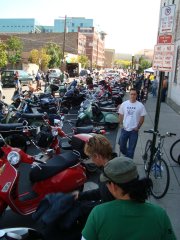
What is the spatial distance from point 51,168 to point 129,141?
10.5 feet

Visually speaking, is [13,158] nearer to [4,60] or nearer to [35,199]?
[35,199]

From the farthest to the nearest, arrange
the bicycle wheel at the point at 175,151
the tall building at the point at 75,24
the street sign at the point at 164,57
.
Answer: the tall building at the point at 75,24 < the bicycle wheel at the point at 175,151 < the street sign at the point at 164,57

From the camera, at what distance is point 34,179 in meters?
4.92

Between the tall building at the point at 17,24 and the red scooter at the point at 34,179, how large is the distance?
18262 cm

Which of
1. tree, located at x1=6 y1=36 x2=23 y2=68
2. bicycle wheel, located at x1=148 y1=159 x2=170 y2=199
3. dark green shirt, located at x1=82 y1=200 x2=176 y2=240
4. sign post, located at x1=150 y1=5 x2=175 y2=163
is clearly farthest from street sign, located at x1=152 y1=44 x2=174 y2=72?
tree, located at x1=6 y1=36 x2=23 y2=68

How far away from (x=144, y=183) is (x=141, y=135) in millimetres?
9378

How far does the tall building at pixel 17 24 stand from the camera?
Answer: 180500 mm

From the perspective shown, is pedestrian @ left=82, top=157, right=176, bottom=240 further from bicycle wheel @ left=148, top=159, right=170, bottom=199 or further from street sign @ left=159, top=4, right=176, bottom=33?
street sign @ left=159, top=4, right=176, bottom=33

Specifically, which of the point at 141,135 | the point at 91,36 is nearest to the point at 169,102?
the point at 141,135

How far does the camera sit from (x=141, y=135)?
1153cm

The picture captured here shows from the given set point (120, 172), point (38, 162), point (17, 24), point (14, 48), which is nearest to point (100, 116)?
point (38, 162)

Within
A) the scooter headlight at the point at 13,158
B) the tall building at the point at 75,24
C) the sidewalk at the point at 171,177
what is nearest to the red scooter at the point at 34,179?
the scooter headlight at the point at 13,158

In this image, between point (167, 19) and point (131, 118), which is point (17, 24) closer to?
point (131, 118)

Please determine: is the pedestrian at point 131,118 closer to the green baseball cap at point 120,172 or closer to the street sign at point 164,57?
the street sign at point 164,57
